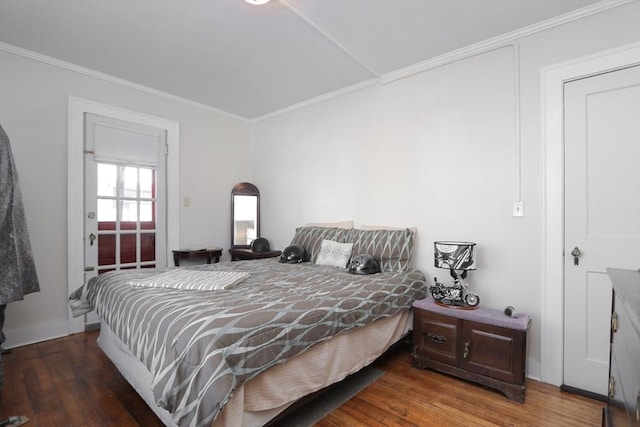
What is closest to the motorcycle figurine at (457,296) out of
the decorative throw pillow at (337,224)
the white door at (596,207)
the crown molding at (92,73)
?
the white door at (596,207)

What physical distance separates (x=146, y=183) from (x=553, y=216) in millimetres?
3976

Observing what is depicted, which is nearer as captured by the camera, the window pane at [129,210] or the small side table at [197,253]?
the window pane at [129,210]

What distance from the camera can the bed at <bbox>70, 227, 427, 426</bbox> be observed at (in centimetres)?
122

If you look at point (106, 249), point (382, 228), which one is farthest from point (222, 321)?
point (106, 249)

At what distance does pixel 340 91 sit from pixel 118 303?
294 centimetres

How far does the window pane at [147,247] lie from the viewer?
355 cm

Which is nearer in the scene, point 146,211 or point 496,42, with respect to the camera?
point 496,42

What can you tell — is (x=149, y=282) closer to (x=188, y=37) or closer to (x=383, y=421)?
(x=383, y=421)

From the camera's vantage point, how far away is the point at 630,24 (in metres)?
1.97

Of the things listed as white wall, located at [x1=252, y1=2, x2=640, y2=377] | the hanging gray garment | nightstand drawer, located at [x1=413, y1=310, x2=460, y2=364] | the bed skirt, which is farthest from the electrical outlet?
the hanging gray garment

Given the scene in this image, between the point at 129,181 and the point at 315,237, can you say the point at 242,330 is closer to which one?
the point at 315,237

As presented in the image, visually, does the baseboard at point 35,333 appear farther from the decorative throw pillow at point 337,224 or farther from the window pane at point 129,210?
the decorative throw pillow at point 337,224

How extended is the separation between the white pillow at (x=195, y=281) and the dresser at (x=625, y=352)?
1.84m

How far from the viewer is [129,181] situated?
3461mm
